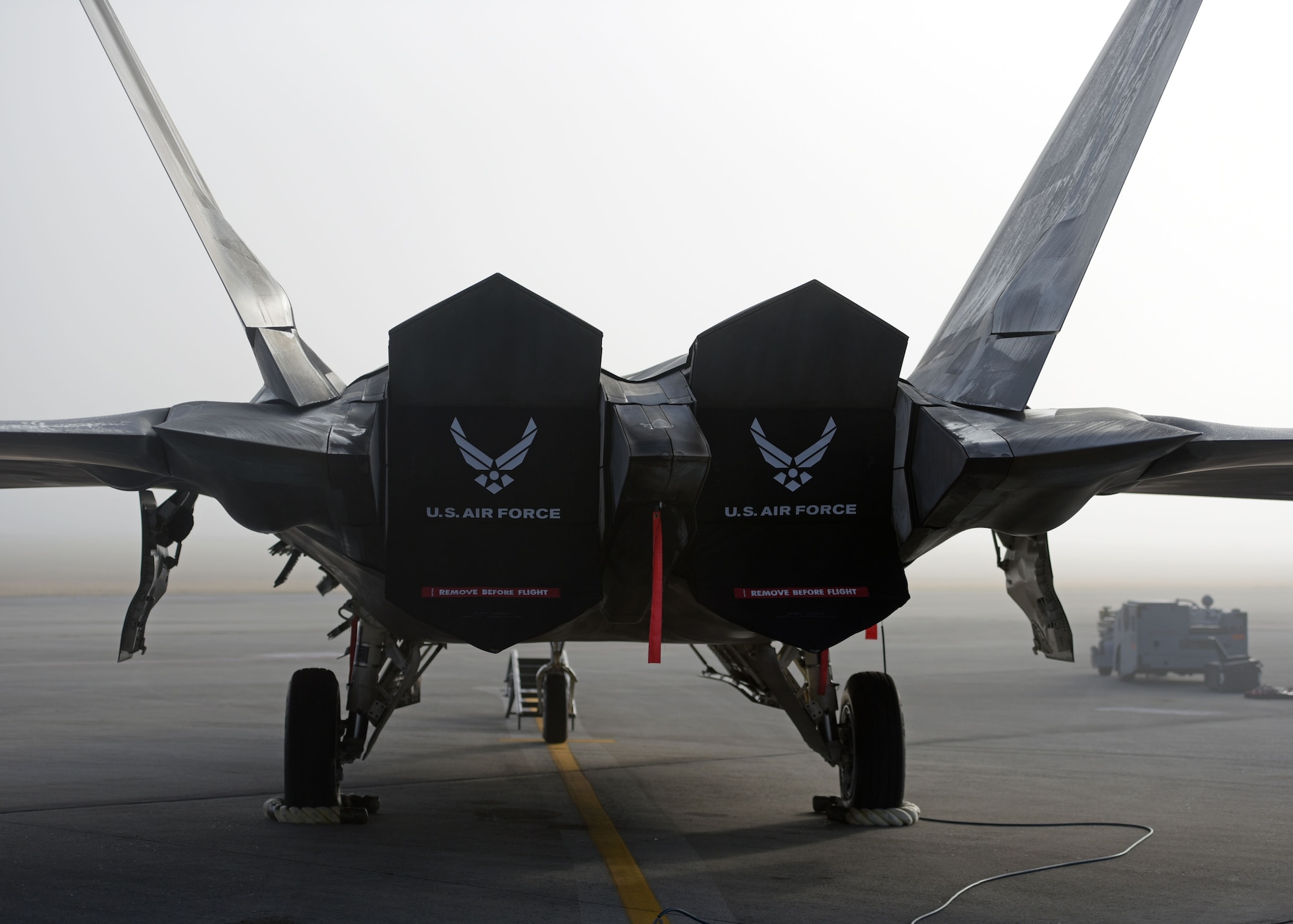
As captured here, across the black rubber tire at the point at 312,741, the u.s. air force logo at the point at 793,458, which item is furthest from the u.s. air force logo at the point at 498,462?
the black rubber tire at the point at 312,741

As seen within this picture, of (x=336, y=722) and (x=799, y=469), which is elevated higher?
(x=799, y=469)

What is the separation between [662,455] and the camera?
5617 millimetres

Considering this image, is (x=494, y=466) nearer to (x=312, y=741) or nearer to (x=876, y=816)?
(x=312, y=741)

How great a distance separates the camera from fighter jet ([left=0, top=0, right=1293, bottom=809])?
5.78 m

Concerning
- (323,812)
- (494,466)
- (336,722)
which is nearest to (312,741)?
(336,722)

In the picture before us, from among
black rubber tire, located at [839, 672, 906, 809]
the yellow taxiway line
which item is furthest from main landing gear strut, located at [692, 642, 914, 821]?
the yellow taxiway line

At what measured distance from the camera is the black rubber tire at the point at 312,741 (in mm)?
8141

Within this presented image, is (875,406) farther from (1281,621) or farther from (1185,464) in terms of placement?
(1281,621)

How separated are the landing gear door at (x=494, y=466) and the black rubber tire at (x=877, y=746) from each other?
3.17 metres

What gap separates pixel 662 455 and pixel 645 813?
4.31 metres

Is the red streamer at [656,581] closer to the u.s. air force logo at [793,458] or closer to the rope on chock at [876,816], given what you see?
the u.s. air force logo at [793,458]

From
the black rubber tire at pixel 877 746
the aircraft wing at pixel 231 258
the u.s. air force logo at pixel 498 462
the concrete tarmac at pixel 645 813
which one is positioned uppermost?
the aircraft wing at pixel 231 258

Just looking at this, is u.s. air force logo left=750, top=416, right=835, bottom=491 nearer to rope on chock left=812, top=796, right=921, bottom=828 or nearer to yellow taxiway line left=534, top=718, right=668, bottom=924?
yellow taxiway line left=534, top=718, right=668, bottom=924

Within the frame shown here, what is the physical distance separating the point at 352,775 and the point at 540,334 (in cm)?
671
